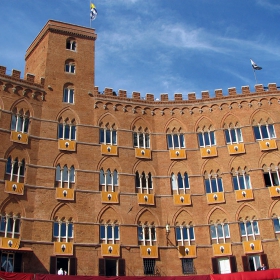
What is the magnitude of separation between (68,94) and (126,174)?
1077 centimetres

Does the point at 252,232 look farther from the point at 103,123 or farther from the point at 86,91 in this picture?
the point at 86,91

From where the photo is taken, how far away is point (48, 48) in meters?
47.0

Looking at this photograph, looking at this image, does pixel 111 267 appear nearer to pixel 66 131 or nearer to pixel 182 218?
pixel 182 218

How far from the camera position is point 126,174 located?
43500mm

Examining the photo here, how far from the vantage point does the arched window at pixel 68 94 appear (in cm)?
4528

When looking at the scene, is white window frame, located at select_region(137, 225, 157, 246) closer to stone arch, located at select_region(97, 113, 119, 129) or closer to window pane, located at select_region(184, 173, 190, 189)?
window pane, located at select_region(184, 173, 190, 189)

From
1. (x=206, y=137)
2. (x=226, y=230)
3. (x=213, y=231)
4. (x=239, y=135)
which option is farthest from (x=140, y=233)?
(x=239, y=135)

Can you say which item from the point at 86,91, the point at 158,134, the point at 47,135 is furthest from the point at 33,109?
the point at 158,134

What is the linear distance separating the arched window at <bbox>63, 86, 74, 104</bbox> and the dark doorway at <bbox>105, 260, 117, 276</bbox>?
17.2 meters

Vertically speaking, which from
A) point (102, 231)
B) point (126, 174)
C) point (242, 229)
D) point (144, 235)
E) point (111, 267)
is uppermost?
point (126, 174)

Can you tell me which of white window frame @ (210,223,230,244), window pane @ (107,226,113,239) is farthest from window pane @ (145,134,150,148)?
white window frame @ (210,223,230,244)

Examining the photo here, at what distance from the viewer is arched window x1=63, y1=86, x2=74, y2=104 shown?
45.3 meters

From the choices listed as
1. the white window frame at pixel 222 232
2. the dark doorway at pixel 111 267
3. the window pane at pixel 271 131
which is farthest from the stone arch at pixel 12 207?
the window pane at pixel 271 131

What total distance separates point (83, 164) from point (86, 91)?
8.81m
